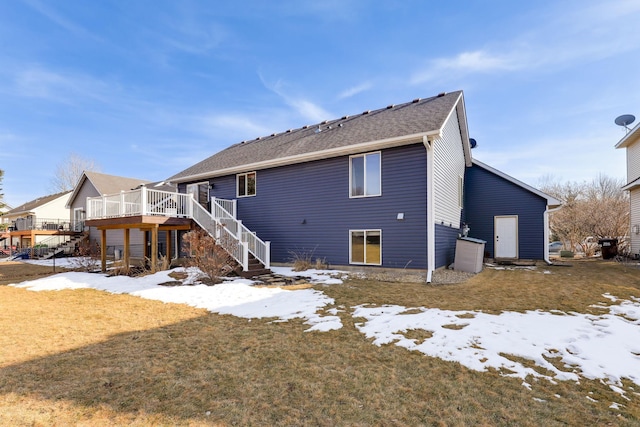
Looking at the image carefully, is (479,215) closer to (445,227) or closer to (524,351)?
(445,227)

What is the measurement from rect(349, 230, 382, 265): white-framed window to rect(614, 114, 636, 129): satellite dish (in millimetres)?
17489

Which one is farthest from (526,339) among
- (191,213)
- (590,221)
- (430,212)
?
(590,221)

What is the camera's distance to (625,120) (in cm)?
1708

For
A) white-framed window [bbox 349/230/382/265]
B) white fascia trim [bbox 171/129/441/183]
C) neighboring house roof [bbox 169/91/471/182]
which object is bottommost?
white-framed window [bbox 349/230/382/265]

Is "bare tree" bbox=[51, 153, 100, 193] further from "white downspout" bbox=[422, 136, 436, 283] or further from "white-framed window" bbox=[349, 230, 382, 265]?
"white downspout" bbox=[422, 136, 436, 283]

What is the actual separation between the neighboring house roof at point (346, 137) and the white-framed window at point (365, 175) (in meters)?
0.33

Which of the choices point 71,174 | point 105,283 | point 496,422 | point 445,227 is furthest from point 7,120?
point 496,422

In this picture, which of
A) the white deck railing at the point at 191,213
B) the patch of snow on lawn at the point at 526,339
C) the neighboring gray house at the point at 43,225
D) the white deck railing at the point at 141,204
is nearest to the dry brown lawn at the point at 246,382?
the patch of snow on lawn at the point at 526,339

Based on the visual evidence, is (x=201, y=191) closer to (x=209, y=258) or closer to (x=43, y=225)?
(x=209, y=258)

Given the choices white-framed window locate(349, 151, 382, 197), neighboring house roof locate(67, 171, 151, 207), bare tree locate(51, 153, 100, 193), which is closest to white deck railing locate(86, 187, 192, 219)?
white-framed window locate(349, 151, 382, 197)

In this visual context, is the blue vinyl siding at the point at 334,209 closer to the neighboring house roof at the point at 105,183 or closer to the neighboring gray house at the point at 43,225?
the neighboring house roof at the point at 105,183

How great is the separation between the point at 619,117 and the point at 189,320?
23745 millimetres

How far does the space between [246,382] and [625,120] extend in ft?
77.8

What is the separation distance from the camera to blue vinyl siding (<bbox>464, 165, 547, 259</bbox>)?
43.3 feet
